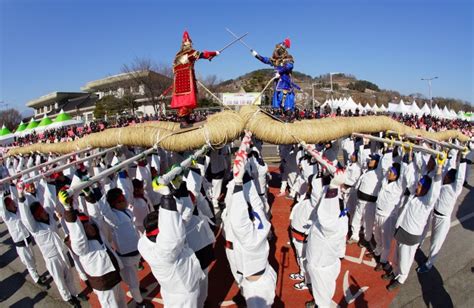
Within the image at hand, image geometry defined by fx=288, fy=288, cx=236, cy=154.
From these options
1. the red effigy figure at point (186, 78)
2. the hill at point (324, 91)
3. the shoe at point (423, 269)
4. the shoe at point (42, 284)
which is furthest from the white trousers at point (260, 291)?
the hill at point (324, 91)

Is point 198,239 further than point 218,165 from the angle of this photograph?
No

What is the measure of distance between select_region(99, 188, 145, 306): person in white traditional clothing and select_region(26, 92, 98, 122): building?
127 ft

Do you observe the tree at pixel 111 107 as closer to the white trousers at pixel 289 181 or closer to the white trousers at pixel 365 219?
the white trousers at pixel 289 181

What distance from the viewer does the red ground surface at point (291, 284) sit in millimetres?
4641

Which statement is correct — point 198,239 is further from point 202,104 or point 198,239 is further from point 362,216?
point 202,104

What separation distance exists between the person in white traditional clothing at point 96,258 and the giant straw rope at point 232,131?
1.33 metres

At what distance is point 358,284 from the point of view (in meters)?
4.99

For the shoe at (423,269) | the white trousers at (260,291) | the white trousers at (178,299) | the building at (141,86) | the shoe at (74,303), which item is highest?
the building at (141,86)

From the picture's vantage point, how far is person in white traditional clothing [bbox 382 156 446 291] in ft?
14.8

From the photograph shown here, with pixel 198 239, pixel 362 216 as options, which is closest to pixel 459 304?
pixel 362 216

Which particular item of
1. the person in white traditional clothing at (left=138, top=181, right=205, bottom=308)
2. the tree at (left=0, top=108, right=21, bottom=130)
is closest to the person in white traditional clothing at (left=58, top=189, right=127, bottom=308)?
the person in white traditional clothing at (left=138, top=181, right=205, bottom=308)

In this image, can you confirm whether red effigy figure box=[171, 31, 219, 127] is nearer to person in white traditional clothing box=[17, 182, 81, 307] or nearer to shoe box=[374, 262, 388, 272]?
person in white traditional clothing box=[17, 182, 81, 307]

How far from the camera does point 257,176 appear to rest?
6.88 m

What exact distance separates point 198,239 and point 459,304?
4073 millimetres
